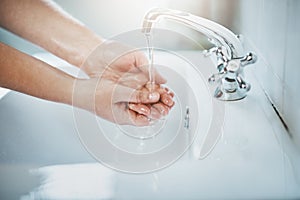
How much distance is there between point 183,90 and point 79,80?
22 cm

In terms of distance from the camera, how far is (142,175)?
83 centimetres

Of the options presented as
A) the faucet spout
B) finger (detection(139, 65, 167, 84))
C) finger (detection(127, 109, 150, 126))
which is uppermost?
the faucet spout

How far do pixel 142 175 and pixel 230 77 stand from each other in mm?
266

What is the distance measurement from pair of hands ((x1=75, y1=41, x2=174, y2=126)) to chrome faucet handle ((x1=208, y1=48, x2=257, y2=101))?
11 cm

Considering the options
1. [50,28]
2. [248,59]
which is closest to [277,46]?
[248,59]

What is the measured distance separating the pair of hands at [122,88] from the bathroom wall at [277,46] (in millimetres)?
199

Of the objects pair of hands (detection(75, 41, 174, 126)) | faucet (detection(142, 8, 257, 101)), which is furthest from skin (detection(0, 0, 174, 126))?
faucet (detection(142, 8, 257, 101))

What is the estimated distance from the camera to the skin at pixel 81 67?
3.24 feet

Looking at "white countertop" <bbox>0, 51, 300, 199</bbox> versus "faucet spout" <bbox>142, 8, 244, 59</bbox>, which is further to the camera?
"faucet spout" <bbox>142, 8, 244, 59</bbox>

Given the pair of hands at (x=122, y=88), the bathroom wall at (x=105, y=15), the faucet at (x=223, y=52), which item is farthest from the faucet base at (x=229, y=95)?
the bathroom wall at (x=105, y=15)

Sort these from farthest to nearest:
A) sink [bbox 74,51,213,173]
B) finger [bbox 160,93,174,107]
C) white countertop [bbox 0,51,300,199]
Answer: finger [bbox 160,93,174,107] → sink [bbox 74,51,213,173] → white countertop [bbox 0,51,300,199]

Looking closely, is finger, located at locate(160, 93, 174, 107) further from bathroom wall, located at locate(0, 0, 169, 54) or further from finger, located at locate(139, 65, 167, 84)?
bathroom wall, located at locate(0, 0, 169, 54)

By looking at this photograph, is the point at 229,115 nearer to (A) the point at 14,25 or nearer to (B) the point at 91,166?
(B) the point at 91,166

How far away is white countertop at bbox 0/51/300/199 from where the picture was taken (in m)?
0.79
